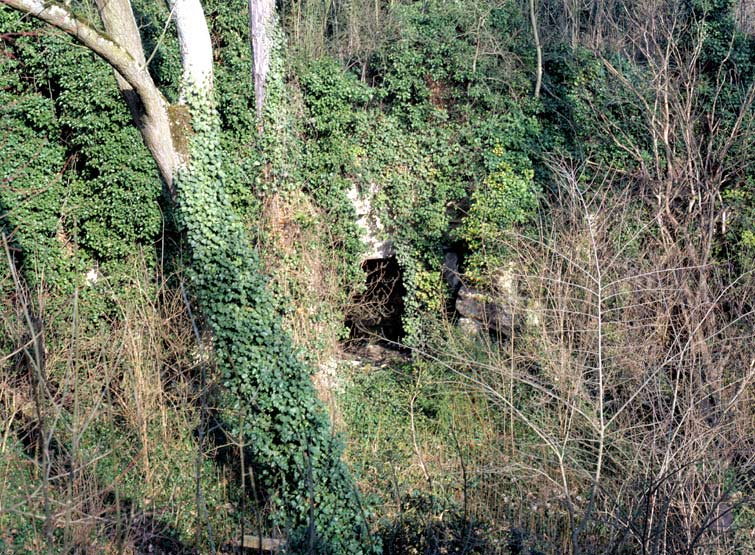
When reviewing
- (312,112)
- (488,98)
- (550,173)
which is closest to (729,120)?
(550,173)

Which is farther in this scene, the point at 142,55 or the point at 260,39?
the point at 260,39

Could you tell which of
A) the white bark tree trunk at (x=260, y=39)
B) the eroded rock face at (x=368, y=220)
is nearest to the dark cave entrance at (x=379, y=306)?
the eroded rock face at (x=368, y=220)

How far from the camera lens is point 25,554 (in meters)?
6.19

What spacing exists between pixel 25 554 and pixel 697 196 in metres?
9.27

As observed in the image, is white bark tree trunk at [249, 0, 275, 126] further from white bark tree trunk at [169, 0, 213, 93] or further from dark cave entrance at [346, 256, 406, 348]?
dark cave entrance at [346, 256, 406, 348]

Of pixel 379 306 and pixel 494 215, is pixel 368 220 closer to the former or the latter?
pixel 379 306

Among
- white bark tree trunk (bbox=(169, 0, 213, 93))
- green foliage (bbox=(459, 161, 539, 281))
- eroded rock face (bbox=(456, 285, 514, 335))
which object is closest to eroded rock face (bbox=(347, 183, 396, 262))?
green foliage (bbox=(459, 161, 539, 281))

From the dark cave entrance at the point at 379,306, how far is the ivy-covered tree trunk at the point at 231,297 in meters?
3.42

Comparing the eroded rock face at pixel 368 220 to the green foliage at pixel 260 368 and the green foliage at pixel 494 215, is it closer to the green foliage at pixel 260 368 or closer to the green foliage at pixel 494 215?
the green foliage at pixel 494 215

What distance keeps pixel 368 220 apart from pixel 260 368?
4334 mm

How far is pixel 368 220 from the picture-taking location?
39.2 feet

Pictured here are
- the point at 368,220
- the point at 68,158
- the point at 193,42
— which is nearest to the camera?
the point at 193,42

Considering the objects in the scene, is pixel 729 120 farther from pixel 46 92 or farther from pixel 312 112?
pixel 46 92

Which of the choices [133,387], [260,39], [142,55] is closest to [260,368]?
[133,387]
